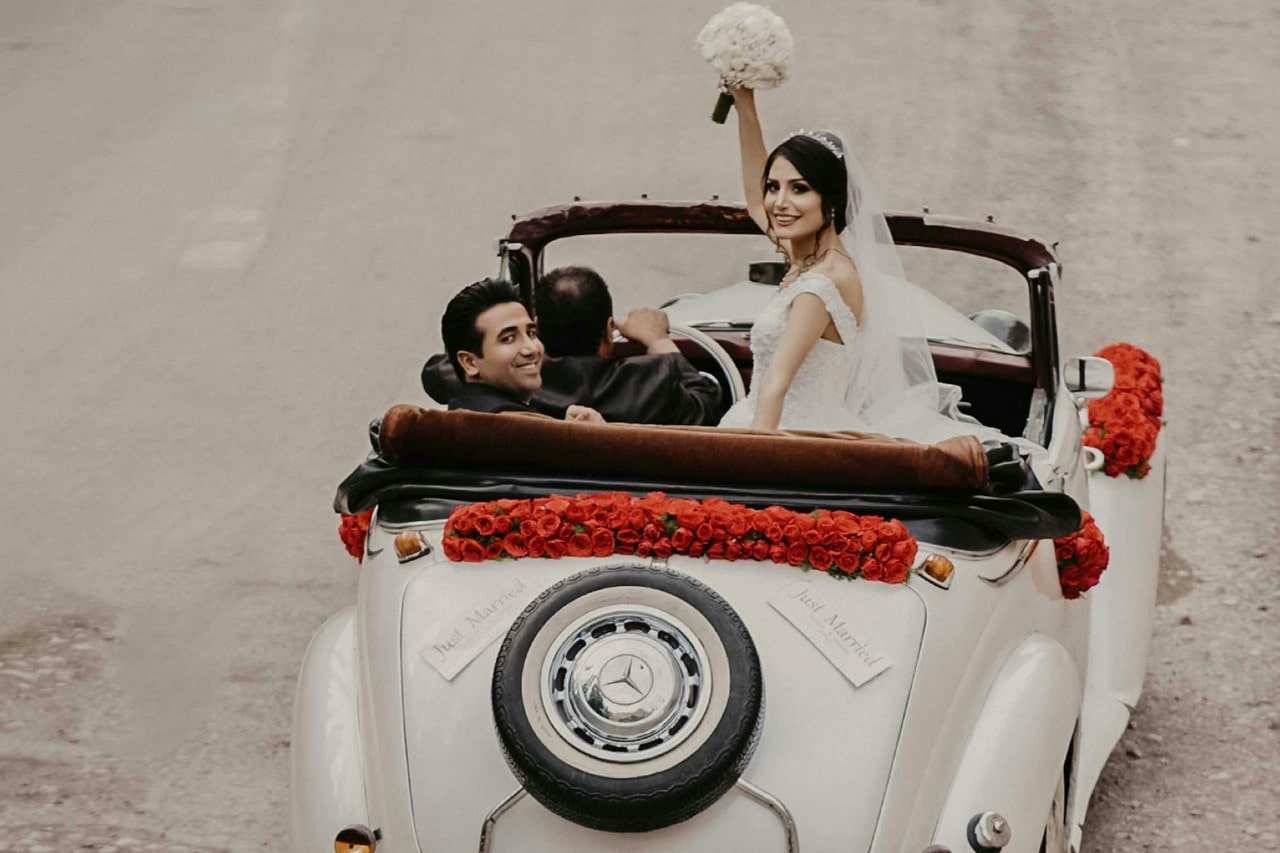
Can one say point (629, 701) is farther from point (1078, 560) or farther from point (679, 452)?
point (1078, 560)

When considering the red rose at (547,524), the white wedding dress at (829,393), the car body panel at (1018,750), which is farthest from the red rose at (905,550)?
the white wedding dress at (829,393)

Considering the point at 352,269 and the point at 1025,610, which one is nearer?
the point at 1025,610

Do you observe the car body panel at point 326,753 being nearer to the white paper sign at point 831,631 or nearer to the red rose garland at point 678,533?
the red rose garland at point 678,533

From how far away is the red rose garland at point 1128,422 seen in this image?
5992mm

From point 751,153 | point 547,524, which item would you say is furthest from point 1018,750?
point 751,153

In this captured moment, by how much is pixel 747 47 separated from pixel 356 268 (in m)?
4.86

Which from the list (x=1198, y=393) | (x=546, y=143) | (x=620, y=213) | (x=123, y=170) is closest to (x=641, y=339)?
(x=620, y=213)

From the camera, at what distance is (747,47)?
571 centimetres

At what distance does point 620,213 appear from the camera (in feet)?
19.9

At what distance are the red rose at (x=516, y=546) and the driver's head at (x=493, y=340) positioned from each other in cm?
77

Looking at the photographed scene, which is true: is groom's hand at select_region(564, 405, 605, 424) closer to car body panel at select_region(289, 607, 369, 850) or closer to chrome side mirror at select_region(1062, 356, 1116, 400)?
car body panel at select_region(289, 607, 369, 850)

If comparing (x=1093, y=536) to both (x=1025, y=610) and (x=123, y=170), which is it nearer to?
(x=1025, y=610)

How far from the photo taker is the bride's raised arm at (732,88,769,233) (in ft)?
19.2

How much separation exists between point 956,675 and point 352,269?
6845mm
